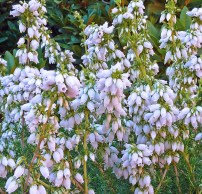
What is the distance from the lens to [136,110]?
183 cm

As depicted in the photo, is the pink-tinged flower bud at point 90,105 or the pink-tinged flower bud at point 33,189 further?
the pink-tinged flower bud at point 90,105

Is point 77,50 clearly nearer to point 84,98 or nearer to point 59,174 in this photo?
point 84,98

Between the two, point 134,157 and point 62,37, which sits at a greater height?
point 134,157

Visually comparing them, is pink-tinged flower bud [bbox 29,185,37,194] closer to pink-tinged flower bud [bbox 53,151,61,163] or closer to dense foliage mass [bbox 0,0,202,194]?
dense foliage mass [bbox 0,0,202,194]

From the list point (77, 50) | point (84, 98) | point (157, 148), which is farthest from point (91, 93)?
point (77, 50)

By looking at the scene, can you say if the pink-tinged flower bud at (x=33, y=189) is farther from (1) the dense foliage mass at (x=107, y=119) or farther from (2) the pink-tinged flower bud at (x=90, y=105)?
(2) the pink-tinged flower bud at (x=90, y=105)

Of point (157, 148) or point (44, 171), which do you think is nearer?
point (44, 171)

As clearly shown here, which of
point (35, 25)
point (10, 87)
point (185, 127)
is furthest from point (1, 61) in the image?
point (185, 127)

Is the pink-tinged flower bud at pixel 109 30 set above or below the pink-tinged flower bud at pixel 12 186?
above

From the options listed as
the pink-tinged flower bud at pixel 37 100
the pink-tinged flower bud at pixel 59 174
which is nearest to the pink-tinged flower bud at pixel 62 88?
the pink-tinged flower bud at pixel 37 100

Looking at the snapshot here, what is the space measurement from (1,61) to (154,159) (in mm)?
1880

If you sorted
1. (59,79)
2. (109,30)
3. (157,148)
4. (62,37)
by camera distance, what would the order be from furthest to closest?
(62,37)
(109,30)
(157,148)
(59,79)

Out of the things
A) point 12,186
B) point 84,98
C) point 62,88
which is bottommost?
point 12,186

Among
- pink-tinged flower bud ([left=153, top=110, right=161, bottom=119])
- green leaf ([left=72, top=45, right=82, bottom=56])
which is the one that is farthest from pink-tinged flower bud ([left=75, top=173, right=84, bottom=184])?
green leaf ([left=72, top=45, right=82, bottom=56])
